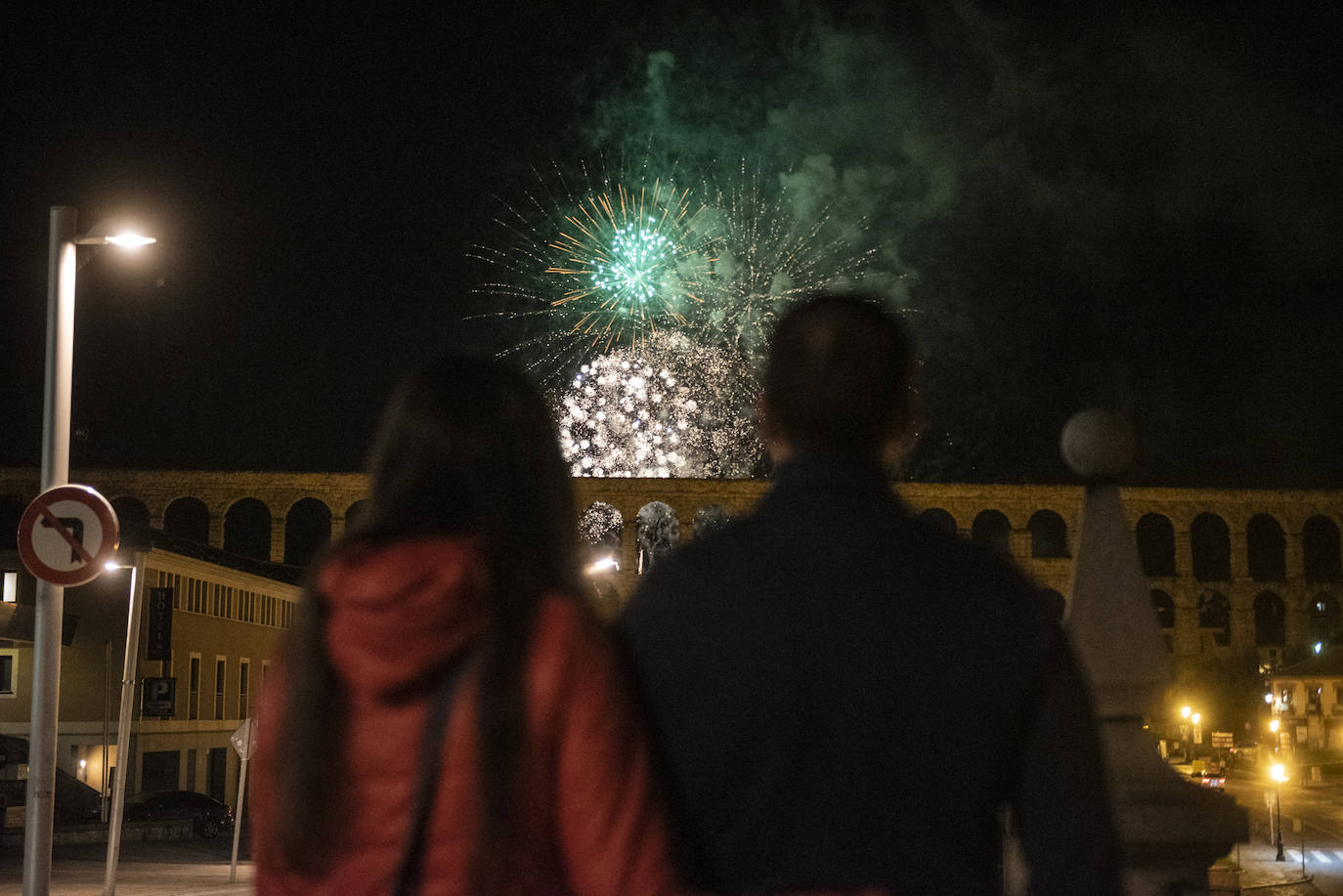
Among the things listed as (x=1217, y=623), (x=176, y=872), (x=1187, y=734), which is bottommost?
(x=1187, y=734)

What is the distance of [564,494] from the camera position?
202 centimetres

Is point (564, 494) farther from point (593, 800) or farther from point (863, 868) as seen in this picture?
point (863, 868)

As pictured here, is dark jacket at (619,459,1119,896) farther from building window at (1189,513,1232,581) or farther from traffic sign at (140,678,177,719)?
building window at (1189,513,1232,581)

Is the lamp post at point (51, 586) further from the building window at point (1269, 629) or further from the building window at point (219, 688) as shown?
the building window at point (1269, 629)

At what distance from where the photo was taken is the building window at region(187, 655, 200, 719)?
126ft

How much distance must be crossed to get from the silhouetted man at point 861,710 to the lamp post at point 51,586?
26.6 feet

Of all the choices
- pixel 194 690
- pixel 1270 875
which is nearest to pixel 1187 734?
pixel 1270 875

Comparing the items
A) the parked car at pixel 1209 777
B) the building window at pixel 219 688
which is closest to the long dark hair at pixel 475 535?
the parked car at pixel 1209 777

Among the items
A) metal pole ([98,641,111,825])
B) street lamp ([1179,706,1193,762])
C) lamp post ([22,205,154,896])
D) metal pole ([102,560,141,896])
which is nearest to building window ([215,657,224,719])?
metal pole ([98,641,111,825])

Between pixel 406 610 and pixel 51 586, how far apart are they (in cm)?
878

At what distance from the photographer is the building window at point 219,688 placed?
40500 mm

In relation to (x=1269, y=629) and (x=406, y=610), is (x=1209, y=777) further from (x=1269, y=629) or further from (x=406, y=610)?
(x=1269, y=629)

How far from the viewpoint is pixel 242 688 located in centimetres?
4281

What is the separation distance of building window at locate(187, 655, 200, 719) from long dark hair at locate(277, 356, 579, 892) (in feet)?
126
